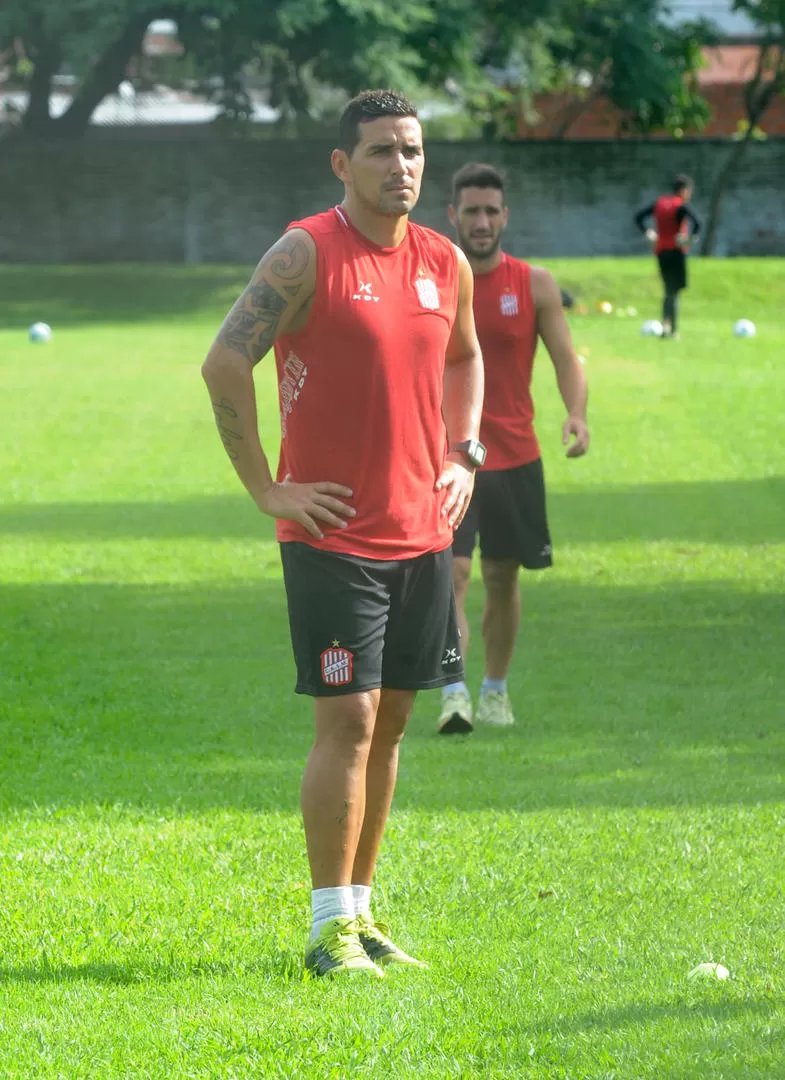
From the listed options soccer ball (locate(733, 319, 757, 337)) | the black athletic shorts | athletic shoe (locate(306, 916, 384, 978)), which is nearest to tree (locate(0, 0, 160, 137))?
the black athletic shorts

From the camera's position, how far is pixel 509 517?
812cm

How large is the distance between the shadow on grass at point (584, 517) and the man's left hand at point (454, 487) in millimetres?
8123

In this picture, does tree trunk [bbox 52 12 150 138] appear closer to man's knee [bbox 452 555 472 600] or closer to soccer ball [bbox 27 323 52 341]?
soccer ball [bbox 27 323 52 341]

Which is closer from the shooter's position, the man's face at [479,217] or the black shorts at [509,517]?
the man's face at [479,217]

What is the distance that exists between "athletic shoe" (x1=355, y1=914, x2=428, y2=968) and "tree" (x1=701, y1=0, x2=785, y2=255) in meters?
41.4

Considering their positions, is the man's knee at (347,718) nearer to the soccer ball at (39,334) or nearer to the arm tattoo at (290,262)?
the arm tattoo at (290,262)

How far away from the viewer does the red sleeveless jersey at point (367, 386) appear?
466cm

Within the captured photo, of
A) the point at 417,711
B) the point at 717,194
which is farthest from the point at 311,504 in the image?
the point at 717,194

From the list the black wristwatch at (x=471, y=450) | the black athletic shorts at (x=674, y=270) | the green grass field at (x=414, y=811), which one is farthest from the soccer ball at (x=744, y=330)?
the black wristwatch at (x=471, y=450)

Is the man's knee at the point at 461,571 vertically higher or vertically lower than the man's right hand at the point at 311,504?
lower

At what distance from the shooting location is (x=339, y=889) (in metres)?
4.81

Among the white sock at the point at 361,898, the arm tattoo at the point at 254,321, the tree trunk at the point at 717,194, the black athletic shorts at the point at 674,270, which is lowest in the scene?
the tree trunk at the point at 717,194

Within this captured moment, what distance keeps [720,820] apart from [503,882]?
3.74 ft

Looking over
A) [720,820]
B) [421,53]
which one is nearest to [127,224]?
[421,53]
